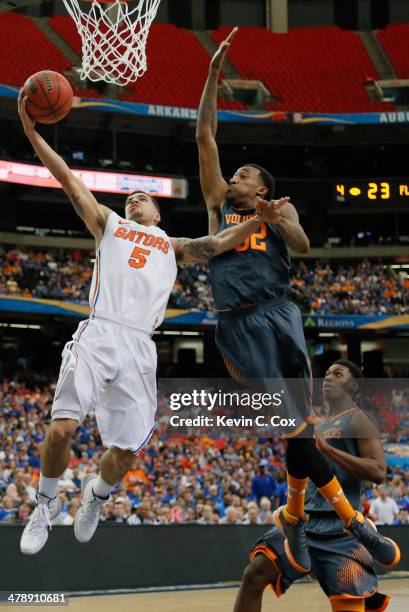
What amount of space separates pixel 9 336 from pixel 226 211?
64.8 feet

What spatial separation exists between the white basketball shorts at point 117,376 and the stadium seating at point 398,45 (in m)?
25.1

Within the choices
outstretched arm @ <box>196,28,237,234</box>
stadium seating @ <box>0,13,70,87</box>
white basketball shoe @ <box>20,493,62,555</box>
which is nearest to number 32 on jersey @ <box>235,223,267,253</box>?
outstretched arm @ <box>196,28,237,234</box>

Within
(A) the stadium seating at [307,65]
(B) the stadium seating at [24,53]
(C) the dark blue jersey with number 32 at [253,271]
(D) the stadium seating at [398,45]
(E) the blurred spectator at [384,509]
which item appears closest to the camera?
(C) the dark blue jersey with number 32 at [253,271]

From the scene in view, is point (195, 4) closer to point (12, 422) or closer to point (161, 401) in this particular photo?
point (12, 422)

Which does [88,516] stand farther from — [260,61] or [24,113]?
[260,61]

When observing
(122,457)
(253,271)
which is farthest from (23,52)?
(122,457)

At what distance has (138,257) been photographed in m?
6.06

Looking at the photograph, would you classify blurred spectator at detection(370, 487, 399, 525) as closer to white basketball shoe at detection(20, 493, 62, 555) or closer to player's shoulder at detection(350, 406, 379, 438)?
player's shoulder at detection(350, 406, 379, 438)

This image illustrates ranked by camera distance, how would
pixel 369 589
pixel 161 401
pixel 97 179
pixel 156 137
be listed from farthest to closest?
pixel 156 137 < pixel 97 179 < pixel 161 401 < pixel 369 589

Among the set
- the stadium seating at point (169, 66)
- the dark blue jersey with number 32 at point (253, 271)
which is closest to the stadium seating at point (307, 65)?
the stadium seating at point (169, 66)

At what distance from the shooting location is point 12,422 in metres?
16.2

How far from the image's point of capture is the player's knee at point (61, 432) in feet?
17.7

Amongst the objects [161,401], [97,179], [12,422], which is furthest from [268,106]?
[161,401]

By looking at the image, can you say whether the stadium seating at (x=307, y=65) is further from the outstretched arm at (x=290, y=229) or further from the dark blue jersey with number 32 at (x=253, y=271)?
the outstretched arm at (x=290, y=229)
